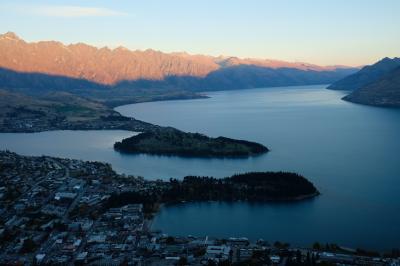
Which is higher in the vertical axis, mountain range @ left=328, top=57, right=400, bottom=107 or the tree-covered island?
mountain range @ left=328, top=57, right=400, bottom=107

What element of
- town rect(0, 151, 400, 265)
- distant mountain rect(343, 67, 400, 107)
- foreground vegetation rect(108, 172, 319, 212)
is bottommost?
town rect(0, 151, 400, 265)

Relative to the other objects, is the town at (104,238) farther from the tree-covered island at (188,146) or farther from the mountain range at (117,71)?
the mountain range at (117,71)

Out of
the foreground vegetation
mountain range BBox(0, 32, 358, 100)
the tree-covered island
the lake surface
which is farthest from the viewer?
mountain range BBox(0, 32, 358, 100)

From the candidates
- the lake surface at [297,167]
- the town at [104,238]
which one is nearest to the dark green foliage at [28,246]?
the town at [104,238]

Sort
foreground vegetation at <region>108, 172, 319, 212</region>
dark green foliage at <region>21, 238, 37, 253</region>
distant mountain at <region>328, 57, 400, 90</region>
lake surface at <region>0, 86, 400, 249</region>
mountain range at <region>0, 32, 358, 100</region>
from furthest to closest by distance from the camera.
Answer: mountain range at <region>0, 32, 358, 100</region>
distant mountain at <region>328, 57, 400, 90</region>
foreground vegetation at <region>108, 172, 319, 212</region>
lake surface at <region>0, 86, 400, 249</region>
dark green foliage at <region>21, 238, 37, 253</region>

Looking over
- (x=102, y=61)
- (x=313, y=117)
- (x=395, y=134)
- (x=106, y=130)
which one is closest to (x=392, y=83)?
(x=313, y=117)

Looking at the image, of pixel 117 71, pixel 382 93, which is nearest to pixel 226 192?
pixel 382 93

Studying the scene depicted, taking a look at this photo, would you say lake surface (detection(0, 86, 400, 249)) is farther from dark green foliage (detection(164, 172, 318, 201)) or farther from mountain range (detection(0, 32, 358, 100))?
mountain range (detection(0, 32, 358, 100))

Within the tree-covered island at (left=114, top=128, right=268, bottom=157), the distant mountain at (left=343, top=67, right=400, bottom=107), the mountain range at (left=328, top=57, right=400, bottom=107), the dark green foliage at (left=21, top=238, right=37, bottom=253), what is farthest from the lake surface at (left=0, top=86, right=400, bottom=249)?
the mountain range at (left=328, top=57, right=400, bottom=107)
